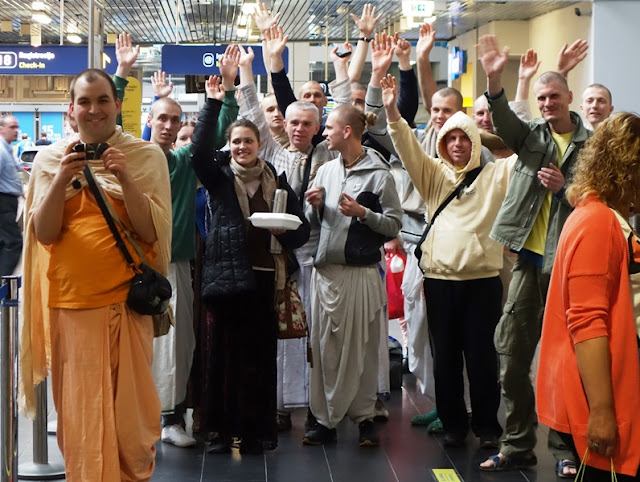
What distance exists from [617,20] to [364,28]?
5416mm

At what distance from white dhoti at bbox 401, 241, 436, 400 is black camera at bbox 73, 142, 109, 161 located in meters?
2.76

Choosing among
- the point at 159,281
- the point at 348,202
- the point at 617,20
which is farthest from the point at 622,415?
the point at 617,20

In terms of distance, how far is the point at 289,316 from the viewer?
17.6 feet

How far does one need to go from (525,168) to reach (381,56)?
168 cm

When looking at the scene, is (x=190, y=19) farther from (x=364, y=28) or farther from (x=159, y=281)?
(x=159, y=281)

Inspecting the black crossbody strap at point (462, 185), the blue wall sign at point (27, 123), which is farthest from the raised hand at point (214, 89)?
the blue wall sign at point (27, 123)

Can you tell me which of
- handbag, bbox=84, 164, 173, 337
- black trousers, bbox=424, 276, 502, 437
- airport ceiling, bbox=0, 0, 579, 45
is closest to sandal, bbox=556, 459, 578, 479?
black trousers, bbox=424, 276, 502, 437

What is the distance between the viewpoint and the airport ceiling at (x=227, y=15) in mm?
16188

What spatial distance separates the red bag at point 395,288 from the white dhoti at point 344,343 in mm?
1378

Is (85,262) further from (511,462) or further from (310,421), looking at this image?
(511,462)

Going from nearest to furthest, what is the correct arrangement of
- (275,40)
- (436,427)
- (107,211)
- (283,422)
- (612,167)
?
(612,167) < (107,211) < (436,427) < (283,422) < (275,40)

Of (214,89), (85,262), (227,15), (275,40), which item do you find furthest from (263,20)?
(227,15)

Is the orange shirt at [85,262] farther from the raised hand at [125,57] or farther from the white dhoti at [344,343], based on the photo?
the white dhoti at [344,343]

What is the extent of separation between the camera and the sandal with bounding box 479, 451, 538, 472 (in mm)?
5047
